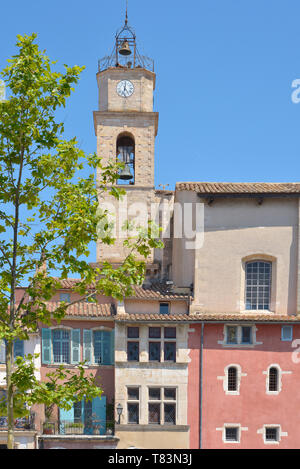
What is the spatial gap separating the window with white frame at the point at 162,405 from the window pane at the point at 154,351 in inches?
53.1

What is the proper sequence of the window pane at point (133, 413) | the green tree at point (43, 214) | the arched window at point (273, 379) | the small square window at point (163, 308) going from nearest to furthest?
the green tree at point (43, 214) → the window pane at point (133, 413) → the arched window at point (273, 379) → the small square window at point (163, 308)

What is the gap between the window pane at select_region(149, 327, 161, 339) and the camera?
1218 inches

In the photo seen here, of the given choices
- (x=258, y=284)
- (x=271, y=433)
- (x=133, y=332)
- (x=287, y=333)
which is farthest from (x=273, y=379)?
(x=133, y=332)

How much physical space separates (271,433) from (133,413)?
6359 mm

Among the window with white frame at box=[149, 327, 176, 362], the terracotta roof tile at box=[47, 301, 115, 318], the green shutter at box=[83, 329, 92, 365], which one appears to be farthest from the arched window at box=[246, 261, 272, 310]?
the green shutter at box=[83, 329, 92, 365]

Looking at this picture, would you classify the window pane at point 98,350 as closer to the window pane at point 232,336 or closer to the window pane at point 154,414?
the window pane at point 154,414

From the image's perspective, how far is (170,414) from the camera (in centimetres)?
3053

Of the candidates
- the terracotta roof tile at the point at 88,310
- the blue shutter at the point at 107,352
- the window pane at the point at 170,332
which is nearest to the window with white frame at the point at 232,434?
the window pane at the point at 170,332

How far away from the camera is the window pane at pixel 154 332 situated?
3094 cm

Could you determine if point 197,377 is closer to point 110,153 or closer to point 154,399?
point 154,399

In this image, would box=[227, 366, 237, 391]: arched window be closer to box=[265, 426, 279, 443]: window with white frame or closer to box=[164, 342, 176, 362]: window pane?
box=[265, 426, 279, 443]: window with white frame

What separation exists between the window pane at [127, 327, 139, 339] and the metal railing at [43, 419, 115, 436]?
3923mm

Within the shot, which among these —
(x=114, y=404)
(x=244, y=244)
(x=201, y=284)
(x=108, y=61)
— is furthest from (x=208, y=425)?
(x=108, y=61)
